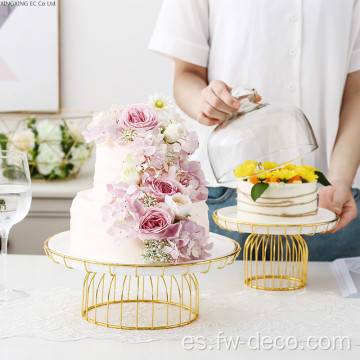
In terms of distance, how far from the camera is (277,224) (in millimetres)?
1276

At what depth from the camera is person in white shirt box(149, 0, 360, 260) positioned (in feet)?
5.79

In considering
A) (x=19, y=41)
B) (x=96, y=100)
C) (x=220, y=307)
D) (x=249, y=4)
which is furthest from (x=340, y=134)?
(x=19, y=41)

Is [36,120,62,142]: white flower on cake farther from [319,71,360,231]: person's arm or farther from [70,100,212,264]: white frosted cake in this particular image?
[70,100,212,264]: white frosted cake

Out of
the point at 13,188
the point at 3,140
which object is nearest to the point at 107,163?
the point at 13,188

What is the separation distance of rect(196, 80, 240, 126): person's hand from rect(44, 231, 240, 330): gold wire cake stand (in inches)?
11.8

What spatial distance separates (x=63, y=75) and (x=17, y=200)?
185 cm

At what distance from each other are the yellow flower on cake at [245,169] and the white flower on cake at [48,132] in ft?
4.95

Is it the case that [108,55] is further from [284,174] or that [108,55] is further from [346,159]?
[284,174]

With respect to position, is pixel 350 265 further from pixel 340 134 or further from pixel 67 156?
pixel 67 156

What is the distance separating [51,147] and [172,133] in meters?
1.68

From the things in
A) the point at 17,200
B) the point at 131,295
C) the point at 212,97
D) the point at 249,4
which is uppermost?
the point at 249,4

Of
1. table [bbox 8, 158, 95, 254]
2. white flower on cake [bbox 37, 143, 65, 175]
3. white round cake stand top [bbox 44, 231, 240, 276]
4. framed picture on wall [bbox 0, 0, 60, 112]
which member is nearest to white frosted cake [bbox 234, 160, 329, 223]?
white round cake stand top [bbox 44, 231, 240, 276]

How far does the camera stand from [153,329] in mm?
1063

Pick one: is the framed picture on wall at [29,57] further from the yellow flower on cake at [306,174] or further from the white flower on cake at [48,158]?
the yellow flower on cake at [306,174]
